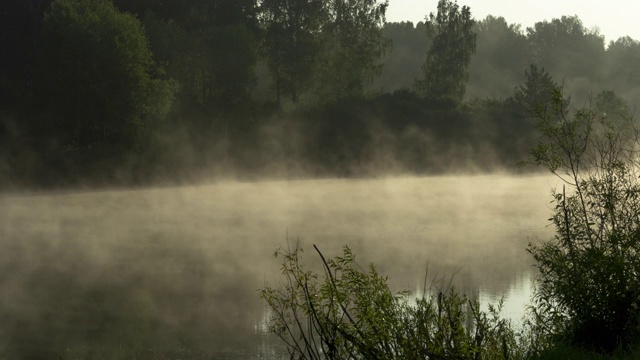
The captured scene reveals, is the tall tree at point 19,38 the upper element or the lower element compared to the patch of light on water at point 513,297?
upper

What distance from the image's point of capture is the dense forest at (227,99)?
5553 cm

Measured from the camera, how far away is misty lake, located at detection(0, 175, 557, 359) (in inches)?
871

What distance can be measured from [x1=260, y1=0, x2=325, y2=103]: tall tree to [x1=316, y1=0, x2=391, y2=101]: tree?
4.33ft

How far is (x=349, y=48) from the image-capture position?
78312mm

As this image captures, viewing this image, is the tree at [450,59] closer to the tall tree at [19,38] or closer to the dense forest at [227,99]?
the dense forest at [227,99]

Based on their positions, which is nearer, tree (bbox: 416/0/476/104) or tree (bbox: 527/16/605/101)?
tree (bbox: 416/0/476/104)

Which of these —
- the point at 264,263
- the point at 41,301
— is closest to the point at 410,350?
the point at 41,301

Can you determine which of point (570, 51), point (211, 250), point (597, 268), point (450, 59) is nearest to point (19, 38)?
point (211, 250)

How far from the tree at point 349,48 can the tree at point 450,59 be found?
4.70 metres

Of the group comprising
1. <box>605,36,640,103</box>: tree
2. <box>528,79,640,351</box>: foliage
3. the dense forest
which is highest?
<box>605,36,640,103</box>: tree

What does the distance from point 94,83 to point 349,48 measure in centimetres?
2890

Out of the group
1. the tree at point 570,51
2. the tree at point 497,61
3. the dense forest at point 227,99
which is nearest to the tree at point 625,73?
the tree at point 570,51

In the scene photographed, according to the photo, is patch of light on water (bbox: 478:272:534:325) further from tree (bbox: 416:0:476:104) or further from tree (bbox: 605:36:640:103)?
tree (bbox: 605:36:640:103)

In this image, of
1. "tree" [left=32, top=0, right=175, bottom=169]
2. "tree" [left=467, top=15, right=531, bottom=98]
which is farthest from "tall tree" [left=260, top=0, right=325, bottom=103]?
"tree" [left=467, top=15, right=531, bottom=98]
